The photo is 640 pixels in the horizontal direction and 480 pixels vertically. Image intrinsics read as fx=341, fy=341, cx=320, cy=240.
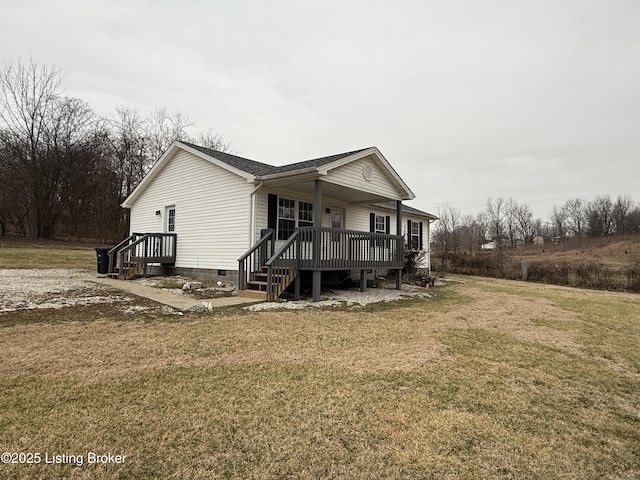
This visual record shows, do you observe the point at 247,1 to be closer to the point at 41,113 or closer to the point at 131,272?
the point at 131,272

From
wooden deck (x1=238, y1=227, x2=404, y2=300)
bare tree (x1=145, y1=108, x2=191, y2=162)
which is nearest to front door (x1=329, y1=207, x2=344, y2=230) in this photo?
wooden deck (x1=238, y1=227, x2=404, y2=300)

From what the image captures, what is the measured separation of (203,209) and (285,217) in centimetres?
294

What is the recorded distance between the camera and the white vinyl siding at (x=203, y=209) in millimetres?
10586

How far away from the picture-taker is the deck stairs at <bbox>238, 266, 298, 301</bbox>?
332 inches

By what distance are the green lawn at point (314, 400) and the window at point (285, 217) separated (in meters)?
5.58

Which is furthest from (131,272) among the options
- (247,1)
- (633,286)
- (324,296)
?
(633,286)

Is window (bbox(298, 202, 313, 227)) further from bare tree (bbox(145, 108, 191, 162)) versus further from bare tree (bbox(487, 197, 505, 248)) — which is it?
bare tree (bbox(487, 197, 505, 248))

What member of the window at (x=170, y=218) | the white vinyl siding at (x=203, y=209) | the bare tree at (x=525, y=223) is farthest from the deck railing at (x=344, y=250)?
the bare tree at (x=525, y=223)

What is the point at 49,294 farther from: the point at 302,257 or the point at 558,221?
the point at 558,221

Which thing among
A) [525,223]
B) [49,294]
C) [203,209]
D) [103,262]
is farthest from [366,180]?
[525,223]

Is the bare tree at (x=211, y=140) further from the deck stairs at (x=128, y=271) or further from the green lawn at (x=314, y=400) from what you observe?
the green lawn at (x=314, y=400)

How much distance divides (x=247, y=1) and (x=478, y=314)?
35.4 ft

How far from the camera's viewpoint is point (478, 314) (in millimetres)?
7457

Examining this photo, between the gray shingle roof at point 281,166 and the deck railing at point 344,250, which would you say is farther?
the gray shingle roof at point 281,166
